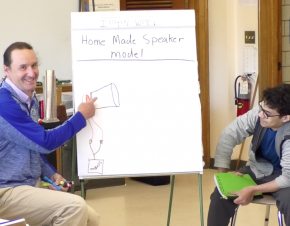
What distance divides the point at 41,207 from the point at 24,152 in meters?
0.25

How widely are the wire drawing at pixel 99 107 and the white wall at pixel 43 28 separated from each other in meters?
1.88

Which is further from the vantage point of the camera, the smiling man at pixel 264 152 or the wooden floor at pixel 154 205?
the wooden floor at pixel 154 205

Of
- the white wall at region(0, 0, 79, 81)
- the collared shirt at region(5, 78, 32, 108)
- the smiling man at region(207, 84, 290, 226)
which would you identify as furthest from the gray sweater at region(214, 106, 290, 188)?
the white wall at region(0, 0, 79, 81)

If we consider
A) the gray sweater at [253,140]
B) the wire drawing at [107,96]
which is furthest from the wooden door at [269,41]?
the wire drawing at [107,96]

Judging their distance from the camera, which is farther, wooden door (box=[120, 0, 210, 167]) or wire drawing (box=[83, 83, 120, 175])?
wooden door (box=[120, 0, 210, 167])

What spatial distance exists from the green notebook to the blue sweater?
83 cm

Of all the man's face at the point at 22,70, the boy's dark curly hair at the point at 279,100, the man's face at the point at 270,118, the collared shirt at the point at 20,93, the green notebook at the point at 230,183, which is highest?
the man's face at the point at 22,70

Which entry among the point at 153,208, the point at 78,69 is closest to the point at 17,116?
the point at 78,69

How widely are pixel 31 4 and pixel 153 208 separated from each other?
1933 mm

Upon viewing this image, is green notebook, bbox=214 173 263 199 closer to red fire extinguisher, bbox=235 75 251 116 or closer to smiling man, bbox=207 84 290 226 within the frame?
smiling man, bbox=207 84 290 226

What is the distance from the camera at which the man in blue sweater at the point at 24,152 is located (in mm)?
2322

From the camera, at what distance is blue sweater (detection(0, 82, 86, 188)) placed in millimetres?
2312

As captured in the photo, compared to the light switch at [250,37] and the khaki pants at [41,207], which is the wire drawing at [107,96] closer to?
the khaki pants at [41,207]

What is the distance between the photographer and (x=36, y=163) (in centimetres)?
248
